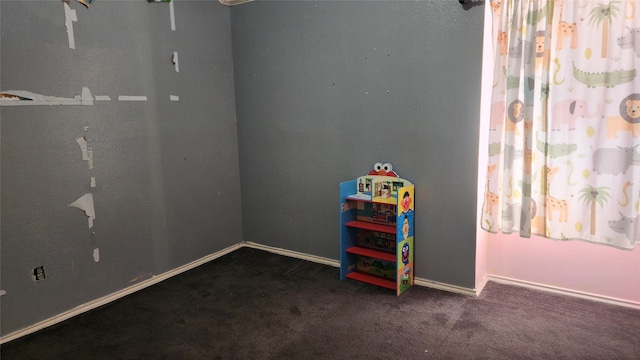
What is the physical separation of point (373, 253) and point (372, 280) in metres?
0.19

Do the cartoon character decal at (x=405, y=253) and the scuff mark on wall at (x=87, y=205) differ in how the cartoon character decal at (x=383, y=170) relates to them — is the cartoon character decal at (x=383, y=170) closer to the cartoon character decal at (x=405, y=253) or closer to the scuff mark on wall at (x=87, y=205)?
the cartoon character decal at (x=405, y=253)

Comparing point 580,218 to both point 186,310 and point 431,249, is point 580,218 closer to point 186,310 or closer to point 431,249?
point 431,249

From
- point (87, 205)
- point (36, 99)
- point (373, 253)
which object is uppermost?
point (36, 99)

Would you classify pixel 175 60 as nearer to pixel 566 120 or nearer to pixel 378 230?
pixel 378 230

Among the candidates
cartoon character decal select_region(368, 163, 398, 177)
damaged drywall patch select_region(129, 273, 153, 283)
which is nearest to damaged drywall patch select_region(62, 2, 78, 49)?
damaged drywall patch select_region(129, 273, 153, 283)

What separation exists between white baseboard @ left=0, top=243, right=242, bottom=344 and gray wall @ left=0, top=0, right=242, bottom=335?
0.04 meters

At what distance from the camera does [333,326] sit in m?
2.41

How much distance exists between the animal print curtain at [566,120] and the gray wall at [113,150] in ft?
7.21

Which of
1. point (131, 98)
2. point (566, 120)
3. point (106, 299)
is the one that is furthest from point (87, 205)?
point (566, 120)

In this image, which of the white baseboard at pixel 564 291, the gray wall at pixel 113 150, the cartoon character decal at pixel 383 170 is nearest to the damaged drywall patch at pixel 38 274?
the gray wall at pixel 113 150

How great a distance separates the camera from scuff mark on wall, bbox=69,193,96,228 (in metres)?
2.62

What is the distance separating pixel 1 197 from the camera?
228 centimetres

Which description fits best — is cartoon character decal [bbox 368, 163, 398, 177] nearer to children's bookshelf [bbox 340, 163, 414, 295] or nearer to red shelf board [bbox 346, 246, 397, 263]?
children's bookshelf [bbox 340, 163, 414, 295]

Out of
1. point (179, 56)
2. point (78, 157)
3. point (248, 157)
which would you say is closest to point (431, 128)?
point (248, 157)
